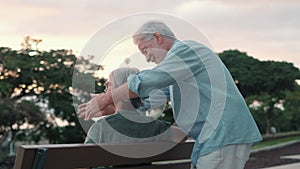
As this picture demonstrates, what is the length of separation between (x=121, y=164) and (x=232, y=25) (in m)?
8.92

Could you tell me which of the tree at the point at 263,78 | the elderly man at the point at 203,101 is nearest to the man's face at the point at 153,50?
the elderly man at the point at 203,101

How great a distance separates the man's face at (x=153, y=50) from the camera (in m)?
1.87

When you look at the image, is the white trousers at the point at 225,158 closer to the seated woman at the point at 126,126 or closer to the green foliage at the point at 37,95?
the seated woman at the point at 126,126

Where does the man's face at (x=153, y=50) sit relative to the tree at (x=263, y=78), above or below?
Result: below

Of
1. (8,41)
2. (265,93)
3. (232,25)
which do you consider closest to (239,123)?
(232,25)

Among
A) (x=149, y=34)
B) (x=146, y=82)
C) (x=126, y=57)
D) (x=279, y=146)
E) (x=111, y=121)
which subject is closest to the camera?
(x=146, y=82)

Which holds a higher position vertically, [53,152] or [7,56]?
[7,56]

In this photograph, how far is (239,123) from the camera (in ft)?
6.18

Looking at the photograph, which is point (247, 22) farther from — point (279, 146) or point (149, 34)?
point (149, 34)

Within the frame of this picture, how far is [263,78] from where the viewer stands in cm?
1648

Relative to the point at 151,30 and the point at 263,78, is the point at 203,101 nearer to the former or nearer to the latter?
the point at 151,30

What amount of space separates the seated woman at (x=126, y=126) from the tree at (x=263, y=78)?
562 inches

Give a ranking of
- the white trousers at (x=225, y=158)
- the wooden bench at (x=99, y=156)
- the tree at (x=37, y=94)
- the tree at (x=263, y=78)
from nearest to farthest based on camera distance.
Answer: the wooden bench at (x=99, y=156)
the white trousers at (x=225, y=158)
the tree at (x=37, y=94)
the tree at (x=263, y=78)

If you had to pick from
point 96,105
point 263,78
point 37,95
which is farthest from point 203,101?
point 263,78
